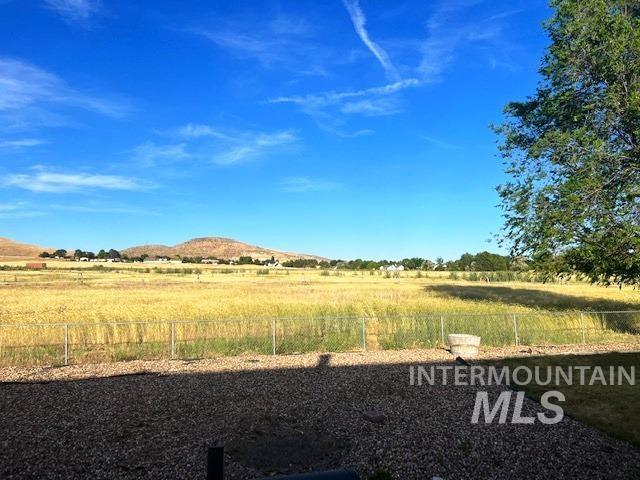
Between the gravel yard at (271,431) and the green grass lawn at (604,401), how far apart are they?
42cm

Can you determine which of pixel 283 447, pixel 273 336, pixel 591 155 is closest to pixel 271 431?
pixel 283 447

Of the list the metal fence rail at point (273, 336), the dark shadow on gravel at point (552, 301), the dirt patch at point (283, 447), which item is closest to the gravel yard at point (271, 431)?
the dirt patch at point (283, 447)

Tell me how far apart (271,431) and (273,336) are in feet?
27.4

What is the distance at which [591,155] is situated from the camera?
69.8ft

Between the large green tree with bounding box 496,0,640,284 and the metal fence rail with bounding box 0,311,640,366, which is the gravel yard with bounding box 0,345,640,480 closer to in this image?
the metal fence rail with bounding box 0,311,640,366

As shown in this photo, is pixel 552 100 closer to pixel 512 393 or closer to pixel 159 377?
pixel 512 393

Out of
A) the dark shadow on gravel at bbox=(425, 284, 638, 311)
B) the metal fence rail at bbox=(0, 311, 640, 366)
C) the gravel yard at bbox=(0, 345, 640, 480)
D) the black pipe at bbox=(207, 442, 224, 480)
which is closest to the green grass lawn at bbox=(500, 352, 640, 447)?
the gravel yard at bbox=(0, 345, 640, 480)

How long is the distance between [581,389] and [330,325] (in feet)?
36.6

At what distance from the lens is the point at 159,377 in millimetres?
13484

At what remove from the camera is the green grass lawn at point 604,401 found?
9398 millimetres

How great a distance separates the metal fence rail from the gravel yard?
3.68m

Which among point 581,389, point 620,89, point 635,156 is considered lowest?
point 581,389

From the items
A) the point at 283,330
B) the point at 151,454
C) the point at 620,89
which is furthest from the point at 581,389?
the point at 620,89

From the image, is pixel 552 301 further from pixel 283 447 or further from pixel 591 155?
pixel 283 447
